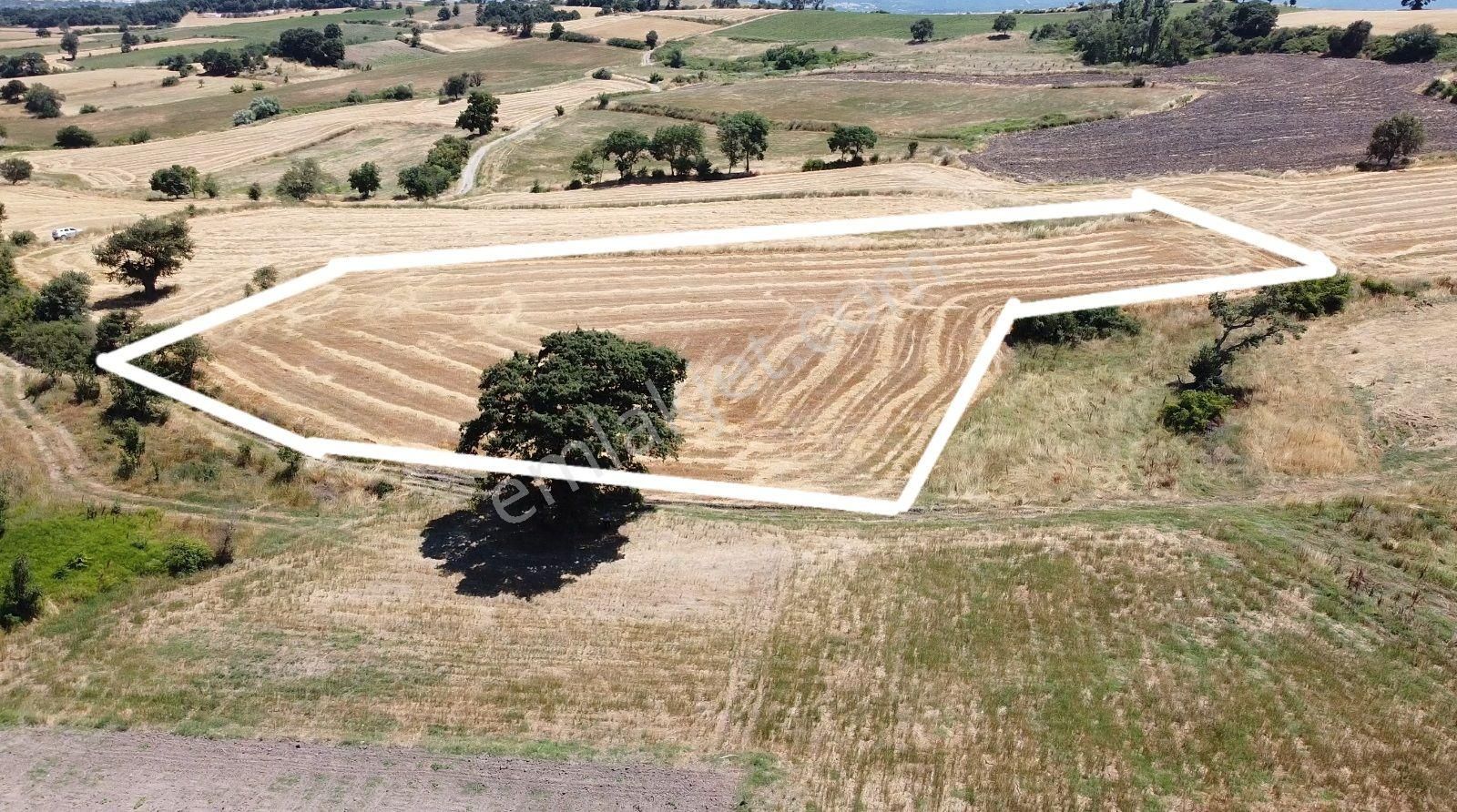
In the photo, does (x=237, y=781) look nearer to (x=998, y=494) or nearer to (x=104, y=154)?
(x=998, y=494)

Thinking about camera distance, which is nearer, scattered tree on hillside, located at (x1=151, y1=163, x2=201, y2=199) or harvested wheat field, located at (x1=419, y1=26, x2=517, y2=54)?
scattered tree on hillside, located at (x1=151, y1=163, x2=201, y2=199)

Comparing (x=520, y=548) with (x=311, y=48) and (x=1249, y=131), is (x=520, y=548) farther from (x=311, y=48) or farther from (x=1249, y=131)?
(x=311, y=48)

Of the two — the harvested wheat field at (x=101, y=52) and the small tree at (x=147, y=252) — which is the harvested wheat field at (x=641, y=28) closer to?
the harvested wheat field at (x=101, y=52)

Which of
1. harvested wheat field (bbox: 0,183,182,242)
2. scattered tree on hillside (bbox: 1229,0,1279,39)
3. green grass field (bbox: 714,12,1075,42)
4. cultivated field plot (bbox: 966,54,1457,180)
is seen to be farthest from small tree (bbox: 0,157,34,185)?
scattered tree on hillside (bbox: 1229,0,1279,39)

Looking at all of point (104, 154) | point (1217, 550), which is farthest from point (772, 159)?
point (104, 154)

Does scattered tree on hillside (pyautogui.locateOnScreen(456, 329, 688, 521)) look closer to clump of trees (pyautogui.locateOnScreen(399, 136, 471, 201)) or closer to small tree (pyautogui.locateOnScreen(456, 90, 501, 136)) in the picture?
clump of trees (pyautogui.locateOnScreen(399, 136, 471, 201))

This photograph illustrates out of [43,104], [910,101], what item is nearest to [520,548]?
[910,101]
